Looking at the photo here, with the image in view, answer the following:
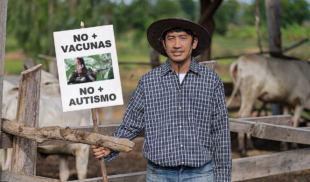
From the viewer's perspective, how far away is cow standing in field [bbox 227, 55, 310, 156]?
6.68 m

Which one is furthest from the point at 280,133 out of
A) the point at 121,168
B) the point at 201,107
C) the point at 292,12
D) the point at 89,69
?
the point at 292,12

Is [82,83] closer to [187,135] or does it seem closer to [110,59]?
[110,59]

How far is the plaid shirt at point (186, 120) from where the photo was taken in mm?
1958

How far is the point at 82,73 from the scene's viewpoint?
2.06 metres

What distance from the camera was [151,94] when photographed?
207 centimetres

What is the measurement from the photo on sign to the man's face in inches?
15.1

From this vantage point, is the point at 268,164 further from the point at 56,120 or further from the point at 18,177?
the point at 56,120

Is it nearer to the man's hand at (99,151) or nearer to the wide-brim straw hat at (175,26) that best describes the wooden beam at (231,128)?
the man's hand at (99,151)

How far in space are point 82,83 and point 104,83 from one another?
134mm

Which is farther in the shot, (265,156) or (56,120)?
(56,120)

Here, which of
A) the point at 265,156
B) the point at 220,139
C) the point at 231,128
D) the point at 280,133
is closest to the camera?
the point at 220,139

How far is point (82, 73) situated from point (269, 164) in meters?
1.99

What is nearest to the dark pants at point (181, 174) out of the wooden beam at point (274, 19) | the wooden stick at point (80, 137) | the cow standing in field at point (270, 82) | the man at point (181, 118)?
the man at point (181, 118)

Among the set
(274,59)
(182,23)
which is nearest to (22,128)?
(182,23)
